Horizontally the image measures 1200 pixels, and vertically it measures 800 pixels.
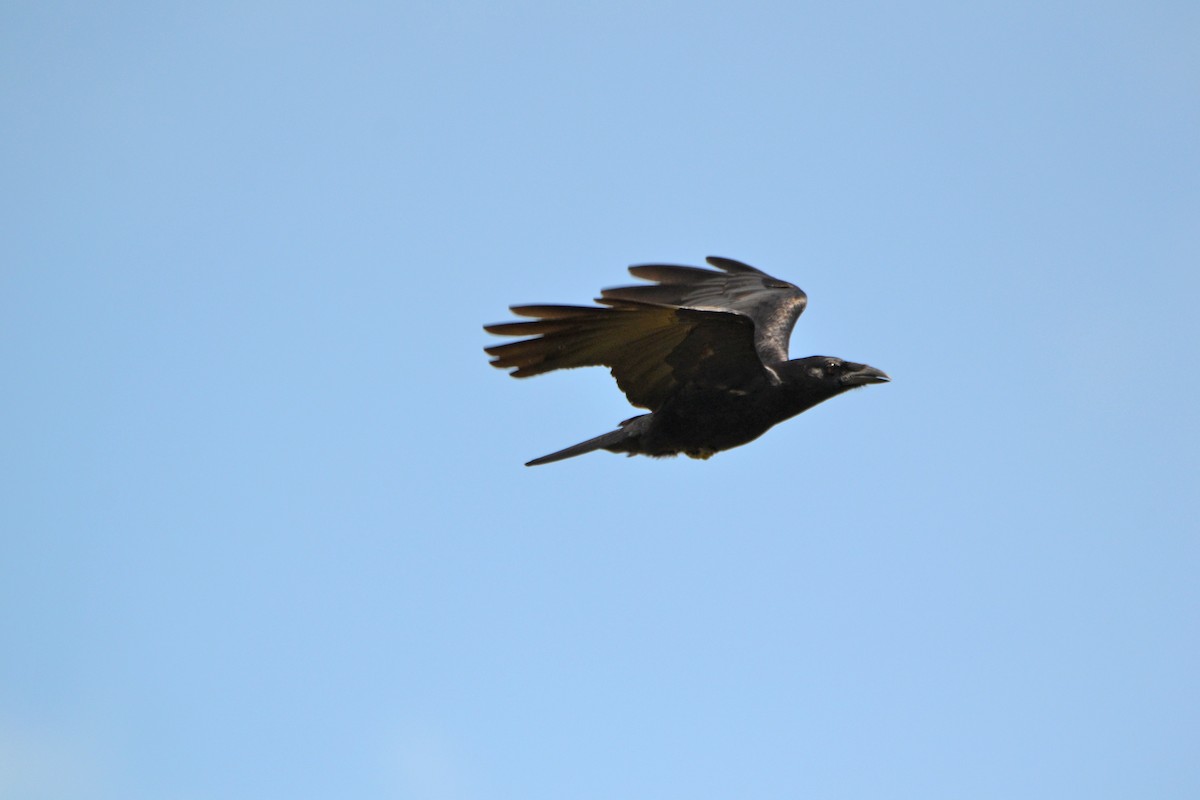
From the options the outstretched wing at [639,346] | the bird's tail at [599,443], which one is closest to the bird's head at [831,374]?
the outstretched wing at [639,346]

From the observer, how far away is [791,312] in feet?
36.8

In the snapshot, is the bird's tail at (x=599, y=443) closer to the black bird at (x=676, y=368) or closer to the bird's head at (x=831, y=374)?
the black bird at (x=676, y=368)

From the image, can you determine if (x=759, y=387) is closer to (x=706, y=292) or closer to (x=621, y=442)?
(x=621, y=442)

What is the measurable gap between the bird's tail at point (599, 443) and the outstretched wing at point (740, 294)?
4.02ft

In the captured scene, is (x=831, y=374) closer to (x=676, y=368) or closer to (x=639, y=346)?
(x=676, y=368)

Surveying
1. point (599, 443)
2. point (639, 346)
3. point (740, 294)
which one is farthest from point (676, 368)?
point (740, 294)

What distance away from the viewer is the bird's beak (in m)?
10.0

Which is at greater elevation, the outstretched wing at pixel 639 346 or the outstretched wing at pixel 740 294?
the outstretched wing at pixel 740 294

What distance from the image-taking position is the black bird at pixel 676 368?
895 centimetres

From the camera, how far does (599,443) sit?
9.82m

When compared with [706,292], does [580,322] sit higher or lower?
lower

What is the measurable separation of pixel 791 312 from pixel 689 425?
7.25 feet

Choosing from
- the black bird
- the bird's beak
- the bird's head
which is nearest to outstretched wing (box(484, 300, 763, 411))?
the black bird

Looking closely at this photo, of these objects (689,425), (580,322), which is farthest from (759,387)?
(580,322)
